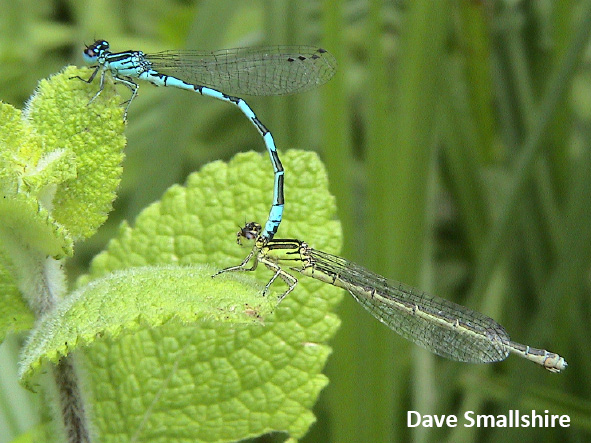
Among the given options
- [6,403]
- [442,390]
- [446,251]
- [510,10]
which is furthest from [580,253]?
[6,403]

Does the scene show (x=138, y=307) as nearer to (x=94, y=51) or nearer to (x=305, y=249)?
(x=305, y=249)

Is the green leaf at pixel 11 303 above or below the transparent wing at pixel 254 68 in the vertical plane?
below

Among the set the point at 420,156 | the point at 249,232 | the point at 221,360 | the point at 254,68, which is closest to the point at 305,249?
the point at 249,232

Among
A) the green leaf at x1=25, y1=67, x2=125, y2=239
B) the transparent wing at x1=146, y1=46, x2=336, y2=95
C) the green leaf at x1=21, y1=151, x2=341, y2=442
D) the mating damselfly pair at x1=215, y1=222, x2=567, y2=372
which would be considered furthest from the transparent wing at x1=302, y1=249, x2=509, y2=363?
the green leaf at x1=25, y1=67, x2=125, y2=239

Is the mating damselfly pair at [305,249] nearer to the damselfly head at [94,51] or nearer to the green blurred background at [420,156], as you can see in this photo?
the damselfly head at [94,51]

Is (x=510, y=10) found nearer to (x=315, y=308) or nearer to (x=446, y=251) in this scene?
(x=446, y=251)

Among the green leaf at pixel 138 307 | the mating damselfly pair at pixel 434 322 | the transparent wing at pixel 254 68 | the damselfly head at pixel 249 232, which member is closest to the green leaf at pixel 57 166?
the green leaf at pixel 138 307
